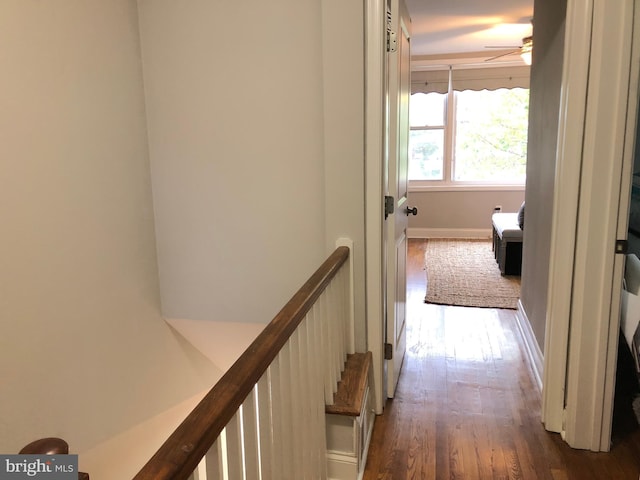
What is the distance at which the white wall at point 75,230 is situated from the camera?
6.73ft

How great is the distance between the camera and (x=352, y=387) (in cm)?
201

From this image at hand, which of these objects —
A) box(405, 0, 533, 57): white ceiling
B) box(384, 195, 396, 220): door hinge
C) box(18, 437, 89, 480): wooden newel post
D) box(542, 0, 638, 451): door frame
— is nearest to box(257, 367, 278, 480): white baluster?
box(18, 437, 89, 480): wooden newel post

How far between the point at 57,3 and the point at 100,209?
94cm

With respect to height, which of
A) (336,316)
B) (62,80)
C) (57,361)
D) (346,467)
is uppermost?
(62,80)

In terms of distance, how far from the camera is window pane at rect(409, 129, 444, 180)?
23.0ft

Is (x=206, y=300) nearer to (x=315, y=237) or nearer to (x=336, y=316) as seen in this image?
(x=315, y=237)

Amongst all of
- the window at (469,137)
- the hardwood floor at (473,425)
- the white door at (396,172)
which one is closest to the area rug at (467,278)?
the hardwood floor at (473,425)

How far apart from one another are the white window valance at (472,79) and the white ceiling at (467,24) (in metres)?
0.35

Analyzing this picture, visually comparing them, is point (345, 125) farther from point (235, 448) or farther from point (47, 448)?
point (47, 448)

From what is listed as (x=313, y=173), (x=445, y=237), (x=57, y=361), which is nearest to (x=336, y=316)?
(x=313, y=173)

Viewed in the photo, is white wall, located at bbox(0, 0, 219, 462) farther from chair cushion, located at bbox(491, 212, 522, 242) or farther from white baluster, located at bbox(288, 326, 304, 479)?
chair cushion, located at bbox(491, 212, 522, 242)

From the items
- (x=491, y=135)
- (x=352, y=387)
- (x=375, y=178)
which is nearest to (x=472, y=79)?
(x=491, y=135)

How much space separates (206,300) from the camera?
2.87 meters

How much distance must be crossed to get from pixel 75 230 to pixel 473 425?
212cm
